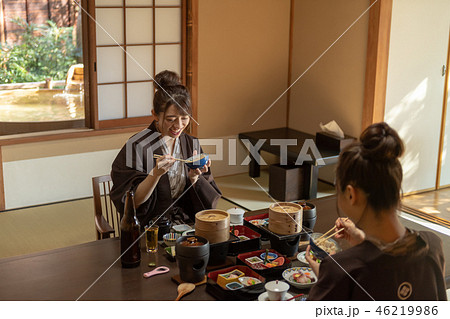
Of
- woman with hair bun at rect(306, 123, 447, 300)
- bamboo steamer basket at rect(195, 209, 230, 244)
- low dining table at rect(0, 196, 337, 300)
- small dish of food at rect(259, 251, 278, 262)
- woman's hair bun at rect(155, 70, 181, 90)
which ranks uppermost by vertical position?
woman's hair bun at rect(155, 70, 181, 90)

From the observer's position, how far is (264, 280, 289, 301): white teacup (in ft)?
5.63

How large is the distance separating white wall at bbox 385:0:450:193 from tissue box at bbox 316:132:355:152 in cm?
39

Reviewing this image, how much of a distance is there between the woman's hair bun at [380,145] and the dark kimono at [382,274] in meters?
0.24

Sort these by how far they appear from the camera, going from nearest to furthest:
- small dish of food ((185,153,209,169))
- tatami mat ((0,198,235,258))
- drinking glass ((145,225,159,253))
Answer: drinking glass ((145,225,159,253)), small dish of food ((185,153,209,169)), tatami mat ((0,198,235,258))

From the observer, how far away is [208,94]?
519cm

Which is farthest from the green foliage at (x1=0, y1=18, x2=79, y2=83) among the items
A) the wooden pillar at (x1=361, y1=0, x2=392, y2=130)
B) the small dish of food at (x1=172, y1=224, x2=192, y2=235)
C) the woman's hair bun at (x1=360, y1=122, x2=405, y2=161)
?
the woman's hair bun at (x1=360, y1=122, x2=405, y2=161)

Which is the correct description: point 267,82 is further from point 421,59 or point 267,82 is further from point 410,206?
point 410,206

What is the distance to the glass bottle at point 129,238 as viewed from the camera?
1967 millimetres

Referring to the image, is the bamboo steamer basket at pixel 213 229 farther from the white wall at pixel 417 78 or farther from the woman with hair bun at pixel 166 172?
the white wall at pixel 417 78

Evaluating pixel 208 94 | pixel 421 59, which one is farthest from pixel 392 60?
pixel 208 94

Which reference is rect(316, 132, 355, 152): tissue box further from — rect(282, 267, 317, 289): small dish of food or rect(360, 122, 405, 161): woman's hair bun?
rect(360, 122, 405, 161): woman's hair bun

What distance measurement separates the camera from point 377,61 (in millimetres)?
4586

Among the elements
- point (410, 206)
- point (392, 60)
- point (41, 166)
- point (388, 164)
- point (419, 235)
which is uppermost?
point (392, 60)
